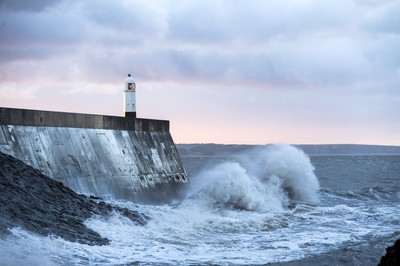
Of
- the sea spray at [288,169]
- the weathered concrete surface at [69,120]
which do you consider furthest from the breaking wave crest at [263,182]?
the weathered concrete surface at [69,120]

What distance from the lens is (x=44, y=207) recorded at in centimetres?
1112

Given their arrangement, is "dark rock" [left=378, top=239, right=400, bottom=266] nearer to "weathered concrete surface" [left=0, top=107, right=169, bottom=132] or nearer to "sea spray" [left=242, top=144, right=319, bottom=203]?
"weathered concrete surface" [left=0, top=107, right=169, bottom=132]

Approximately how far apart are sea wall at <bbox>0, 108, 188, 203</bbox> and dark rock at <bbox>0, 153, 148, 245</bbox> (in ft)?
3.44

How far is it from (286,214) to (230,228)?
10.6ft

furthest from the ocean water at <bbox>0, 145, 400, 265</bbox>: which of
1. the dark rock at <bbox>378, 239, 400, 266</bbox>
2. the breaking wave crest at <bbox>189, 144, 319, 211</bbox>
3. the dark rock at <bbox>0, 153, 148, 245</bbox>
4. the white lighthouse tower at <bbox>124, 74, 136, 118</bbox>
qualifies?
the dark rock at <bbox>378, 239, 400, 266</bbox>

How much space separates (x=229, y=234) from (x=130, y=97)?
8.39 meters

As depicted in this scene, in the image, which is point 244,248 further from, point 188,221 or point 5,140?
point 5,140

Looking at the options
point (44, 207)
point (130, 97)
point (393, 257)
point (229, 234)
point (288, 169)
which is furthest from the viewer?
point (288, 169)

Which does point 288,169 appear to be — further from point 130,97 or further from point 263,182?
point 130,97

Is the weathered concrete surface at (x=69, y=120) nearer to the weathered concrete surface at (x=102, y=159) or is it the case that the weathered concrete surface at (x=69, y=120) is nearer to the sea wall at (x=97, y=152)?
the sea wall at (x=97, y=152)

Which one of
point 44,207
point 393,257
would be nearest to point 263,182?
point 44,207

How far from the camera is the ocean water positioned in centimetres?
962

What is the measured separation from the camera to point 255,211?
17609 millimetres

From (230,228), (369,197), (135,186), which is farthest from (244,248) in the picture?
(369,197)
